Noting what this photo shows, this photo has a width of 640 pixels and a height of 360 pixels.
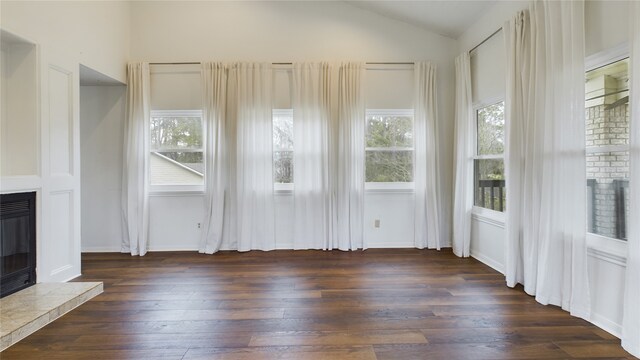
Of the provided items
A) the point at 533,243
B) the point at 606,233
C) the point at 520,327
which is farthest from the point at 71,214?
the point at 606,233

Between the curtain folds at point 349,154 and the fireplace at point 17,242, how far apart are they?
322cm

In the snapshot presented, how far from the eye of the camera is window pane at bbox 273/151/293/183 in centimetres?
441

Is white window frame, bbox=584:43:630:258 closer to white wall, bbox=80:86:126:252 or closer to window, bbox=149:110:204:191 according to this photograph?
window, bbox=149:110:204:191

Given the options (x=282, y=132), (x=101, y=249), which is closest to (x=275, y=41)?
→ (x=282, y=132)

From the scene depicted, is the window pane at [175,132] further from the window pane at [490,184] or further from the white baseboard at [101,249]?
the window pane at [490,184]

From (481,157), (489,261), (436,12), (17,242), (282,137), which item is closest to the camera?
(17,242)

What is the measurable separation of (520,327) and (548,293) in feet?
1.80

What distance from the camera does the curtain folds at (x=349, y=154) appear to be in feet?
14.0

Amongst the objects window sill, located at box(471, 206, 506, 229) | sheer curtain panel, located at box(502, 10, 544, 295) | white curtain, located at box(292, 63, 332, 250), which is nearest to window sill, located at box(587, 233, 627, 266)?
sheer curtain panel, located at box(502, 10, 544, 295)

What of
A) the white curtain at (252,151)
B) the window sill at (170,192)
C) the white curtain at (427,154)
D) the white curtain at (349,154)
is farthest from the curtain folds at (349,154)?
the window sill at (170,192)

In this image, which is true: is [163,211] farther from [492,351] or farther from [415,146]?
[492,351]

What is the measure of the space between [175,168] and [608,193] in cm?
475

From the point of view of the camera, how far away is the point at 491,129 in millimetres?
3715

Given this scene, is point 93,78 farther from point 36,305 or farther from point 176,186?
point 36,305
